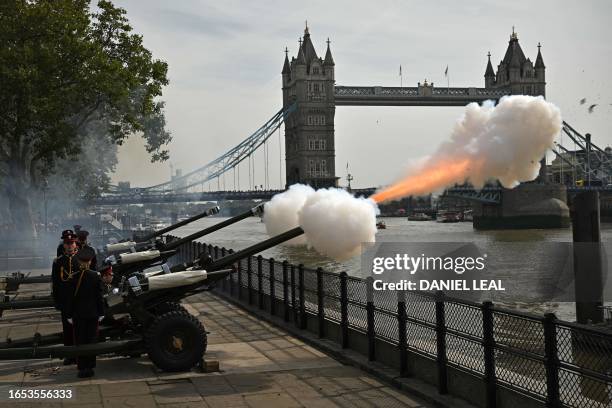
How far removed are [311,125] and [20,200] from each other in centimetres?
11830

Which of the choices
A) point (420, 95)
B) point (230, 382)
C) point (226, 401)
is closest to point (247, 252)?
point (230, 382)

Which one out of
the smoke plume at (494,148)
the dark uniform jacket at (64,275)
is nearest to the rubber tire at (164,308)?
the dark uniform jacket at (64,275)

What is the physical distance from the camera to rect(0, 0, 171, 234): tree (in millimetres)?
36938

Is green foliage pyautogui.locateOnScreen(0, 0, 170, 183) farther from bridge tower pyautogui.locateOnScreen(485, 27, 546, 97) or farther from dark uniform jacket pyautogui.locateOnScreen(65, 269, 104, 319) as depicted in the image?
bridge tower pyautogui.locateOnScreen(485, 27, 546, 97)

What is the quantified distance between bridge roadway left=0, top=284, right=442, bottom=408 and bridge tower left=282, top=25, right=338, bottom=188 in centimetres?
13910

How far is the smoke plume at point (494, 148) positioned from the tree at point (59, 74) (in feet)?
76.8

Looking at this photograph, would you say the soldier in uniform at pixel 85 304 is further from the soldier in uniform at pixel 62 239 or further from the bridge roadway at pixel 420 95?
the bridge roadway at pixel 420 95

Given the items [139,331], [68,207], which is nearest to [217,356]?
[139,331]

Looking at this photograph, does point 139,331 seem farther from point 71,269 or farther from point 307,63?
point 307,63

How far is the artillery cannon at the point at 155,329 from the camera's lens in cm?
1160

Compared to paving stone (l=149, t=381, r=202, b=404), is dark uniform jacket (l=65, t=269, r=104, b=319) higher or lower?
higher

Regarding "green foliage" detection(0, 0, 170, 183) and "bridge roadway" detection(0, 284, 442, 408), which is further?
"green foliage" detection(0, 0, 170, 183)

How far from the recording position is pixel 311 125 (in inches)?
6280

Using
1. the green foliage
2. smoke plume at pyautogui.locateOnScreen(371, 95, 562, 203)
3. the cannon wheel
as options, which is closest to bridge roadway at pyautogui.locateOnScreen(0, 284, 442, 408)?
the cannon wheel
